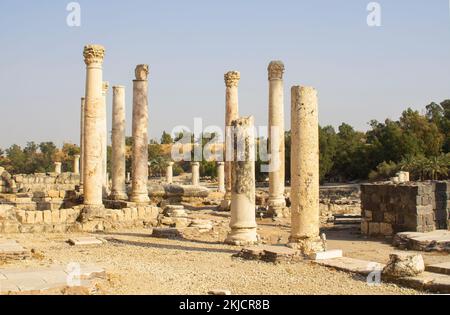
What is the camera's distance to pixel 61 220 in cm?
1845

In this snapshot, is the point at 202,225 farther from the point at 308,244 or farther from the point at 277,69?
the point at 277,69

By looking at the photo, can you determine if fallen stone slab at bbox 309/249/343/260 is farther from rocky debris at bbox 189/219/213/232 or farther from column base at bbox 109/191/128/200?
column base at bbox 109/191/128/200

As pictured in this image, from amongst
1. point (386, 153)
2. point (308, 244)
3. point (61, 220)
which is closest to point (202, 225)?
point (61, 220)

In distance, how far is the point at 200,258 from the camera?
12.7 meters

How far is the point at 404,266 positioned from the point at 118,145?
16390mm

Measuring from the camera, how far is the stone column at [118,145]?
2394 cm

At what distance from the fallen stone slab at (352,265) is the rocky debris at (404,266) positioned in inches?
14.4

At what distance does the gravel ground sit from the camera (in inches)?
369

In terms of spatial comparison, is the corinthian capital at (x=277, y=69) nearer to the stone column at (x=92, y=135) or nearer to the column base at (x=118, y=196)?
the stone column at (x=92, y=135)

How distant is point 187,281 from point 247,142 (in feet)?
20.0

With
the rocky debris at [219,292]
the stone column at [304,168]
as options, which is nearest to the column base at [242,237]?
the stone column at [304,168]

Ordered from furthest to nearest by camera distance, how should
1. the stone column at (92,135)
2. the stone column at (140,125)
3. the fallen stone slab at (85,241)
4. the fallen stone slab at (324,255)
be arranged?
the stone column at (140,125) → the stone column at (92,135) → the fallen stone slab at (85,241) → the fallen stone slab at (324,255)
